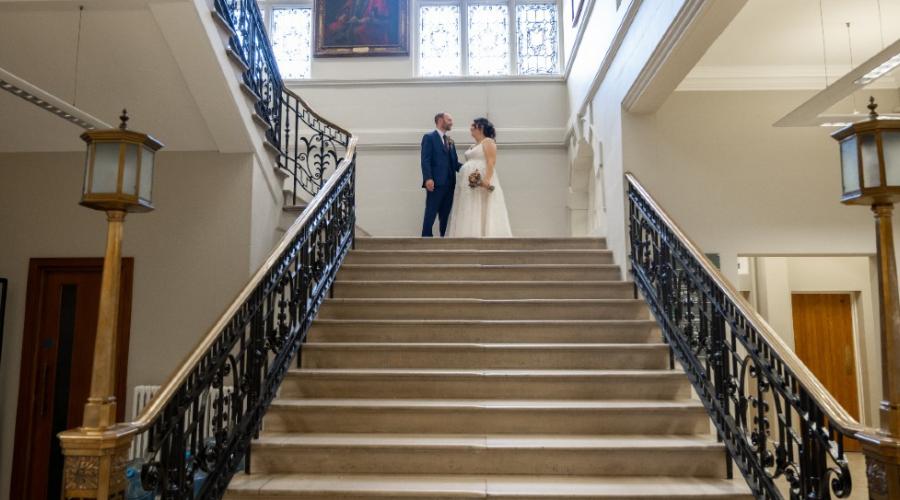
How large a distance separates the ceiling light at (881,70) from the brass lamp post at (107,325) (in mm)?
4770

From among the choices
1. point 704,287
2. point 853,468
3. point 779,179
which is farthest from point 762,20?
point 853,468

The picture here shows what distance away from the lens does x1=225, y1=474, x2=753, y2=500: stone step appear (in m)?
3.31

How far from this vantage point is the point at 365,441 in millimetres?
3789

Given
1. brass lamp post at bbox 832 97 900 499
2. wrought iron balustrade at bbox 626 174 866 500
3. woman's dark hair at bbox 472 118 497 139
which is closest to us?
brass lamp post at bbox 832 97 900 499

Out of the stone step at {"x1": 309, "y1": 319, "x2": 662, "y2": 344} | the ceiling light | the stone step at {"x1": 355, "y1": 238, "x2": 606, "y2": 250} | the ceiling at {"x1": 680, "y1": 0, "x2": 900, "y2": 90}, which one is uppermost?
the ceiling at {"x1": 680, "y1": 0, "x2": 900, "y2": 90}

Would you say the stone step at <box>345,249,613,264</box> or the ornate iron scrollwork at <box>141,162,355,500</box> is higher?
the stone step at <box>345,249,613,264</box>

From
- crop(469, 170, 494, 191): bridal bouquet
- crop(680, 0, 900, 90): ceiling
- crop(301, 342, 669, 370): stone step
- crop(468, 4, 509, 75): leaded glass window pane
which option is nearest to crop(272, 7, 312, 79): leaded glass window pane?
crop(468, 4, 509, 75): leaded glass window pane

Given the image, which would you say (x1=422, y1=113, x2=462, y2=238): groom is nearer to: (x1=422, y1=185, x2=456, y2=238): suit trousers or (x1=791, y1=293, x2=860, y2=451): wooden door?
(x1=422, y1=185, x2=456, y2=238): suit trousers

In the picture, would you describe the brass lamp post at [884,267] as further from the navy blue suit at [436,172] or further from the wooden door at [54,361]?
the navy blue suit at [436,172]

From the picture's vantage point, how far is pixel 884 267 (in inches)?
99.0

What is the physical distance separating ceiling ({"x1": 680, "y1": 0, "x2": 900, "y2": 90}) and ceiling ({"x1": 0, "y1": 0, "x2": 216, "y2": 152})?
4.69 m

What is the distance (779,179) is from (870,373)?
317cm

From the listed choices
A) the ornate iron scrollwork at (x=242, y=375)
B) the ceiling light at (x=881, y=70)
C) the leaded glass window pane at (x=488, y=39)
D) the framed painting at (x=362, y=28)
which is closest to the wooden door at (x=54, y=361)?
the ornate iron scrollwork at (x=242, y=375)

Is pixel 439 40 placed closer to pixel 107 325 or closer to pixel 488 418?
pixel 488 418
